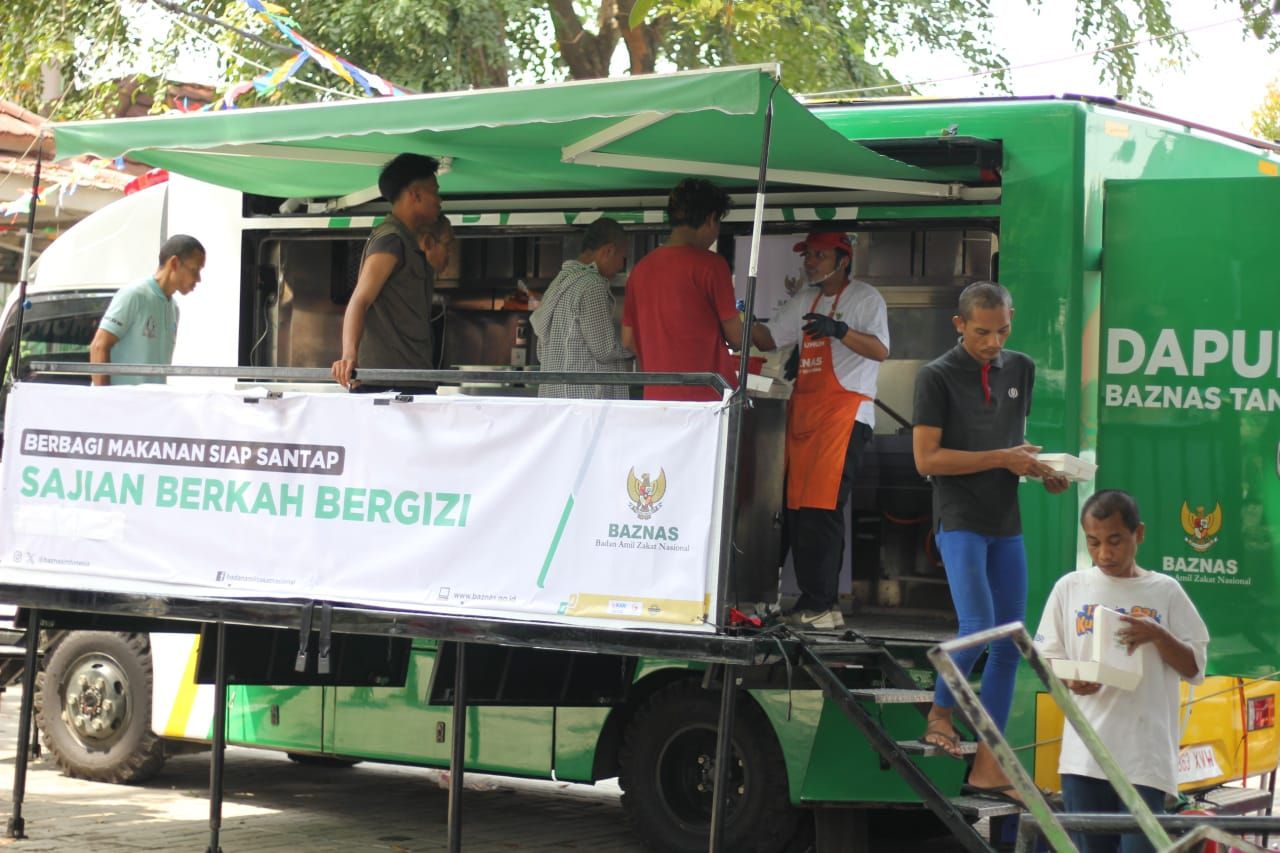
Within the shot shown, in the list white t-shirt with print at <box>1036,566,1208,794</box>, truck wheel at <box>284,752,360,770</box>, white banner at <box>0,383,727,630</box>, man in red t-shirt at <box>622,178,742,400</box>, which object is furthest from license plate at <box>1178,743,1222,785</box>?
truck wheel at <box>284,752,360,770</box>

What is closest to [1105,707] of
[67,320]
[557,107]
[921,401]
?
[921,401]

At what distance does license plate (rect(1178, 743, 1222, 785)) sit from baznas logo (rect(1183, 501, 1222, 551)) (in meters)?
0.83

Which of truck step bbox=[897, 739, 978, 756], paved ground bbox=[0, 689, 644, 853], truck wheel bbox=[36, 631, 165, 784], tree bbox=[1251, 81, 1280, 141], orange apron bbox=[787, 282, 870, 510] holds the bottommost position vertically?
paved ground bbox=[0, 689, 644, 853]

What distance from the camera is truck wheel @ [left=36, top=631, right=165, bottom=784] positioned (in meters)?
9.41

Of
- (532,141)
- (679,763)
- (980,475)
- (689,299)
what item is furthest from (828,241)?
(679,763)

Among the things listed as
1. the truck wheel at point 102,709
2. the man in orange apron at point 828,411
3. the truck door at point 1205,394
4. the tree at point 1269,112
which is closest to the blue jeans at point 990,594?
the truck door at point 1205,394

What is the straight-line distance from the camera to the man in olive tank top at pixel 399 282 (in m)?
7.25

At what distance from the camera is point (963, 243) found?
8.62 meters

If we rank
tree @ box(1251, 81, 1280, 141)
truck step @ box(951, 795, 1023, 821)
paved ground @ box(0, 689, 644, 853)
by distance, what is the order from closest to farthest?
1. truck step @ box(951, 795, 1023, 821)
2. paved ground @ box(0, 689, 644, 853)
3. tree @ box(1251, 81, 1280, 141)

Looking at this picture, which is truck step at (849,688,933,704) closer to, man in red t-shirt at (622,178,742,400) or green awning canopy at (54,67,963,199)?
man in red t-shirt at (622,178,742,400)

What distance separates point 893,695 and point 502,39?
1163 cm

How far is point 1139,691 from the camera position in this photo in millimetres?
5324

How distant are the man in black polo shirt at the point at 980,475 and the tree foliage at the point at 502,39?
8.70 m

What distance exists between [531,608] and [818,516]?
156 centimetres
